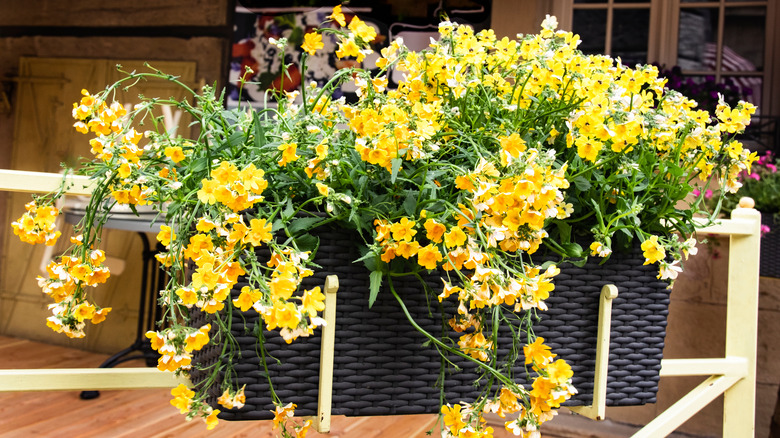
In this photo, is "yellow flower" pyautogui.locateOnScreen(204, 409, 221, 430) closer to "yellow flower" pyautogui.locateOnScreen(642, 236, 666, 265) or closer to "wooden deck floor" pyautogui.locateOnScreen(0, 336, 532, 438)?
"yellow flower" pyautogui.locateOnScreen(642, 236, 666, 265)

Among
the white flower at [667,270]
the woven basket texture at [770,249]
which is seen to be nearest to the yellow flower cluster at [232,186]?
the white flower at [667,270]

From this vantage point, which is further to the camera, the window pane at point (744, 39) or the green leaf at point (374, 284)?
the window pane at point (744, 39)

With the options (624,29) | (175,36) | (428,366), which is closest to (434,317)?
(428,366)

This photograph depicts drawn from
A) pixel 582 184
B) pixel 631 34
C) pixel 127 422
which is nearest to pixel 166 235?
pixel 582 184

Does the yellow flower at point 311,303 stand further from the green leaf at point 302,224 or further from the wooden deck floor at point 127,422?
the wooden deck floor at point 127,422

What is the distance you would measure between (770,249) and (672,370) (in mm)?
1826

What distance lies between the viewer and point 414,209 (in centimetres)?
66

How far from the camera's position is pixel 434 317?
2.34ft

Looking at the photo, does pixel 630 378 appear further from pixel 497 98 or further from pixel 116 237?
pixel 116 237

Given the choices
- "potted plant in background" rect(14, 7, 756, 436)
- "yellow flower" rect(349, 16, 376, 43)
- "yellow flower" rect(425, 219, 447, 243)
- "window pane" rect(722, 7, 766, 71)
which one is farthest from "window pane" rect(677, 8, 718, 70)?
"yellow flower" rect(425, 219, 447, 243)

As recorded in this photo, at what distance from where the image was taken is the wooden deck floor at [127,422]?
2.59 metres

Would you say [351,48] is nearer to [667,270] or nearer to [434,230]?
[434,230]

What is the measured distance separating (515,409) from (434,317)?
12 centimetres

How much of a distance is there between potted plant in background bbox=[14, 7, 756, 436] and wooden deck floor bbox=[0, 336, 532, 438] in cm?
189
